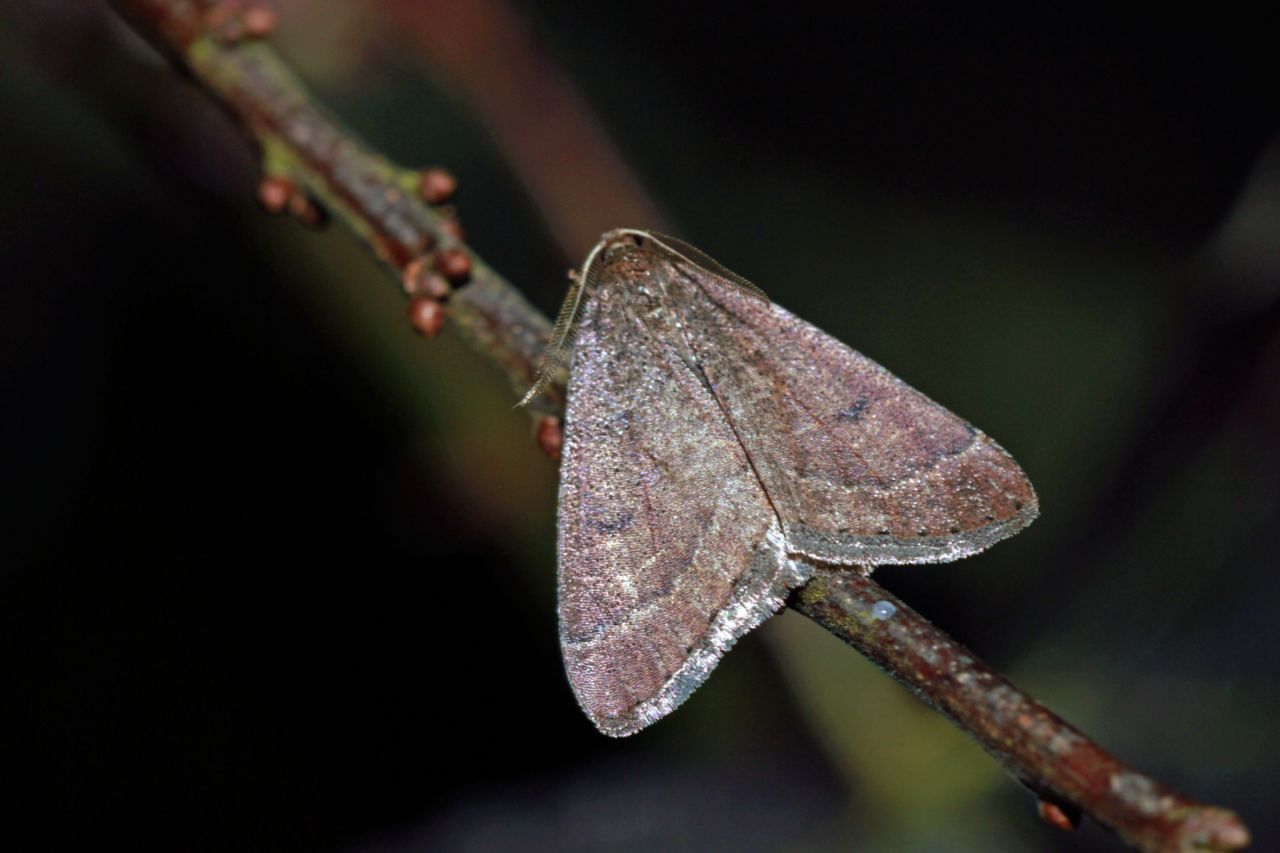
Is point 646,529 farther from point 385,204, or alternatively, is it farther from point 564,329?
point 385,204

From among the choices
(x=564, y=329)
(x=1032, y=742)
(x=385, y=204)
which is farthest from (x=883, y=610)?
(x=385, y=204)

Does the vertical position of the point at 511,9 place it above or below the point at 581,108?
above

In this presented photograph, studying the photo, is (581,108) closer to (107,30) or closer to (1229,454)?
(107,30)

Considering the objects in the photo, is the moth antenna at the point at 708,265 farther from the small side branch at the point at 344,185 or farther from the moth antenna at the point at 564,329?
the small side branch at the point at 344,185

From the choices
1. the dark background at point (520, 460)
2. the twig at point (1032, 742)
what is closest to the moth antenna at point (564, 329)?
the twig at point (1032, 742)

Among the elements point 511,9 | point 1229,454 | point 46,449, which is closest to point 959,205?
point 1229,454


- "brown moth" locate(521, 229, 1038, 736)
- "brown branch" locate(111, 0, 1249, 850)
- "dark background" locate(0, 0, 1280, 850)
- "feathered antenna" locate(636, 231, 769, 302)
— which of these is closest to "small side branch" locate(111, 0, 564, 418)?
"brown branch" locate(111, 0, 1249, 850)
